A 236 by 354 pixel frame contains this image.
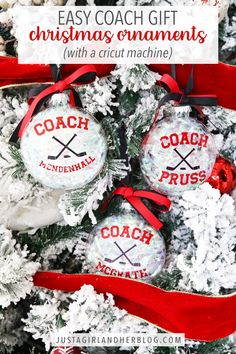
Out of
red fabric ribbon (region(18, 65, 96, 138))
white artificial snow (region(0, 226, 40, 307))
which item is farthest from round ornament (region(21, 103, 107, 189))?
white artificial snow (region(0, 226, 40, 307))

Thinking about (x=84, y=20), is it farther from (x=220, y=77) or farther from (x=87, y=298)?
(x=87, y=298)

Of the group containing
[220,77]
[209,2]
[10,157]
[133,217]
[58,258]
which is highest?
[209,2]

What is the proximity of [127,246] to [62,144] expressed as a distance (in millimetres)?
216

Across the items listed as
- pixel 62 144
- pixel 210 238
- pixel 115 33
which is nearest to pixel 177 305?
pixel 210 238

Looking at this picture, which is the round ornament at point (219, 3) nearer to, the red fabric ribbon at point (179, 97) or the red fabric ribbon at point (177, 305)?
the red fabric ribbon at point (179, 97)

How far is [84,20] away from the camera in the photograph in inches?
30.8

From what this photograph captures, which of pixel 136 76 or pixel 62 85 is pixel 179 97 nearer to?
pixel 136 76

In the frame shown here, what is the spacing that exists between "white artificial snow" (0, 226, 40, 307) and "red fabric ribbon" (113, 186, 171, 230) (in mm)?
196

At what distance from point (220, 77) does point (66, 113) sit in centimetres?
26

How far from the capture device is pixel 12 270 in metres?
0.84

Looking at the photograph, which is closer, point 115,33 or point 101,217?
point 115,33

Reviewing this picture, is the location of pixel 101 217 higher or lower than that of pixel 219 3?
lower

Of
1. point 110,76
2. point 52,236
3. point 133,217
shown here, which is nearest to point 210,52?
point 110,76

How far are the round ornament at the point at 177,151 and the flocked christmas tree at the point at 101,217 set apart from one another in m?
0.03
